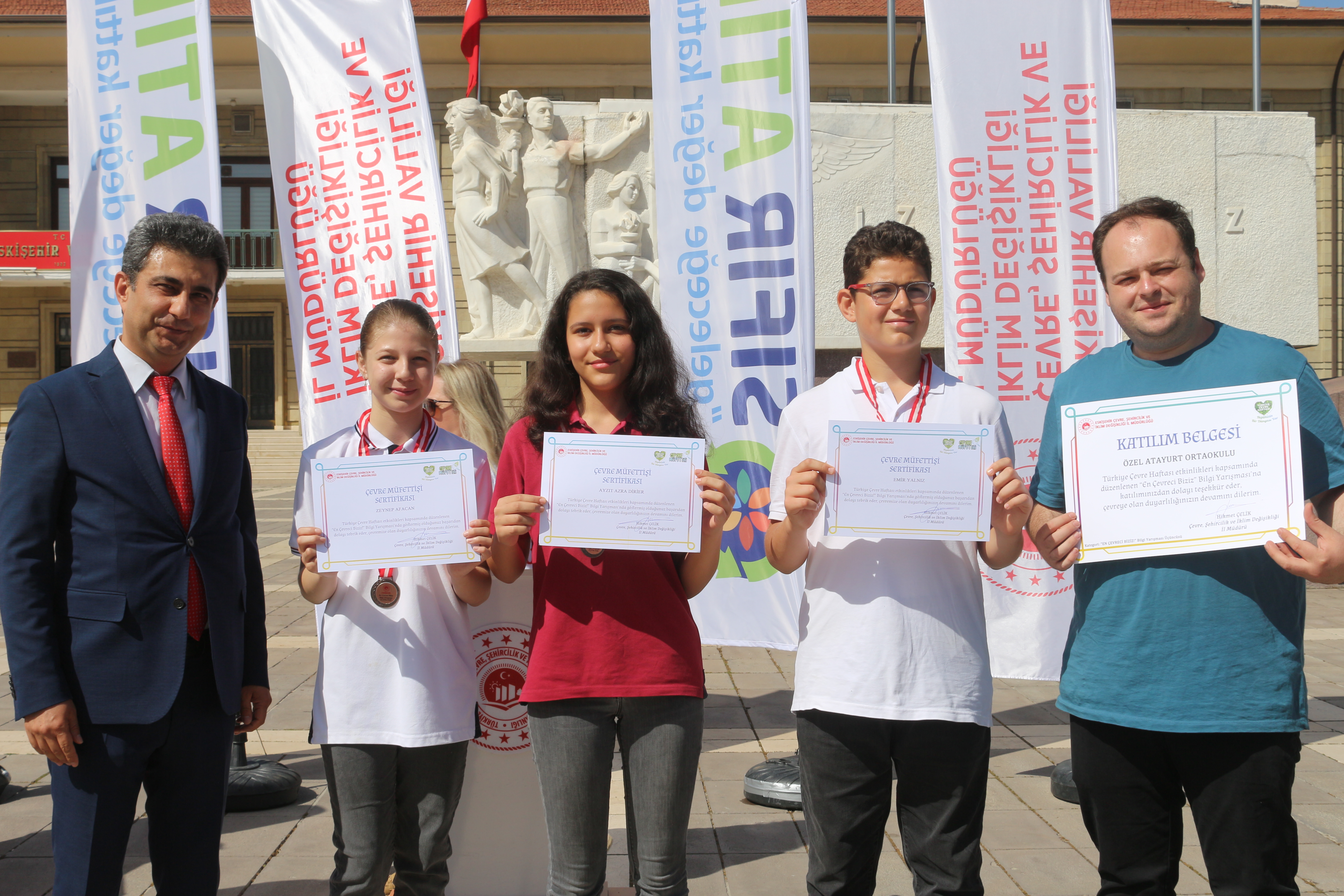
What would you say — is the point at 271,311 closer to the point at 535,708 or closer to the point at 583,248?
the point at 583,248

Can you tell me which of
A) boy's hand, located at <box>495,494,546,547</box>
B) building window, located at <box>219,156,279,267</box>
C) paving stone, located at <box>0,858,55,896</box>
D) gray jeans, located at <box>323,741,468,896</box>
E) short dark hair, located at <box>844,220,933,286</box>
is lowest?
paving stone, located at <box>0,858,55,896</box>

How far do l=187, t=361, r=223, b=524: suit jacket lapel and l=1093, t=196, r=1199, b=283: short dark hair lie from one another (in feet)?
7.22

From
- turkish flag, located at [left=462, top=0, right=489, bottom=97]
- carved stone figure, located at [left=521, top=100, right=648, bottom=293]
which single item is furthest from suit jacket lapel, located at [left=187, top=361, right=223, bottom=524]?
carved stone figure, located at [left=521, top=100, right=648, bottom=293]

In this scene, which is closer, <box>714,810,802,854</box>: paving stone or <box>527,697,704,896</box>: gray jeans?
<box>527,697,704,896</box>: gray jeans

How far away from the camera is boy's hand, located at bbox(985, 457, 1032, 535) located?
2.43m

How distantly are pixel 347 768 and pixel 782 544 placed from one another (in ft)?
4.07

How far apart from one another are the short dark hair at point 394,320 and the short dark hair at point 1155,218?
1.72 meters

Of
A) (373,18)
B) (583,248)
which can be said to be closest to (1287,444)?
(373,18)

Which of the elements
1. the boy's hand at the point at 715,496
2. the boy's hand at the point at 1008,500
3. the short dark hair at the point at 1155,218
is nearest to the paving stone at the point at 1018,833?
the boy's hand at the point at 1008,500

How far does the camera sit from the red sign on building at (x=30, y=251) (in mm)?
24766

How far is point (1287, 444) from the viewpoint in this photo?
223cm

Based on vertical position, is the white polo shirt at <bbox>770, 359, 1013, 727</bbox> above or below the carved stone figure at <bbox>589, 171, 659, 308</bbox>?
below

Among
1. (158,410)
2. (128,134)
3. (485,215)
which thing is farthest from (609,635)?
(485,215)

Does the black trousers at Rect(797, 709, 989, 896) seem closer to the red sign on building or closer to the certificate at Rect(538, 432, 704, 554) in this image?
the certificate at Rect(538, 432, 704, 554)
